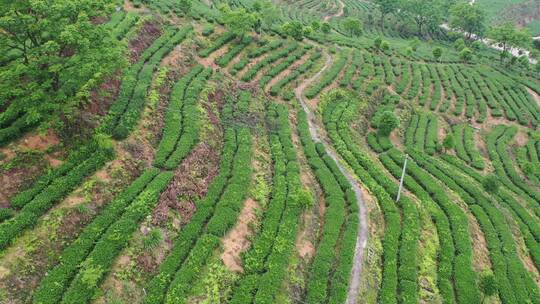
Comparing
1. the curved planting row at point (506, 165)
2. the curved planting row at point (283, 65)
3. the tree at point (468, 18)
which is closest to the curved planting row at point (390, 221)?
the curved planting row at point (283, 65)

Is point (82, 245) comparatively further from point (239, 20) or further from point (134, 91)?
point (239, 20)

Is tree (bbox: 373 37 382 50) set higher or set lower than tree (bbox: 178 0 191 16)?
lower

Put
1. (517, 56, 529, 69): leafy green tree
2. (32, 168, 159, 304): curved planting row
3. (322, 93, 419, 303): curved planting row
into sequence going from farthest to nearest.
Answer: (517, 56, 529, 69): leafy green tree → (322, 93, 419, 303): curved planting row → (32, 168, 159, 304): curved planting row

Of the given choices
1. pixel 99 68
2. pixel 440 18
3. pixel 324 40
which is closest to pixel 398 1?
pixel 440 18

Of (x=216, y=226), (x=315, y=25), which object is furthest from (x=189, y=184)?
(x=315, y=25)

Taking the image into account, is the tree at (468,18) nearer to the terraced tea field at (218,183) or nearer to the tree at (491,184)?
the terraced tea field at (218,183)

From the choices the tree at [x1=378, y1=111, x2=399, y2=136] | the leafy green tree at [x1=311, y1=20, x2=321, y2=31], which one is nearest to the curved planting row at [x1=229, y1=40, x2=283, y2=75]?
the leafy green tree at [x1=311, y1=20, x2=321, y2=31]

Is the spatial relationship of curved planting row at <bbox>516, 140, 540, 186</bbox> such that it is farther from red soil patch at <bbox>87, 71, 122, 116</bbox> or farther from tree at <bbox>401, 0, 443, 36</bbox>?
tree at <bbox>401, 0, 443, 36</bbox>

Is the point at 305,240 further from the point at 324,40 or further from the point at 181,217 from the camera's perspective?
the point at 324,40
